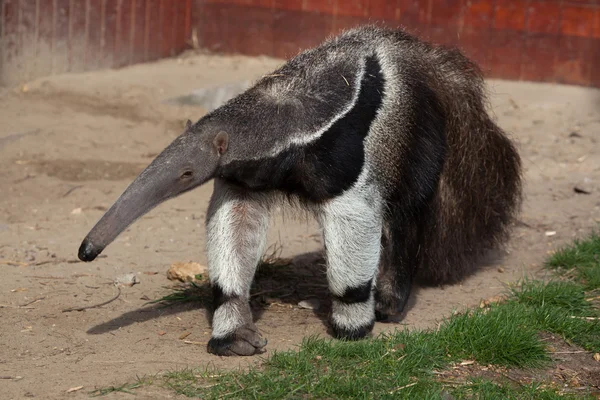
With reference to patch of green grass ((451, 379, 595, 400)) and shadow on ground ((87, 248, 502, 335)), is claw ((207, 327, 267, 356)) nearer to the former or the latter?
shadow on ground ((87, 248, 502, 335))

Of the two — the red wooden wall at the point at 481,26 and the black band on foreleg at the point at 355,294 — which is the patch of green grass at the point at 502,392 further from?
the red wooden wall at the point at 481,26

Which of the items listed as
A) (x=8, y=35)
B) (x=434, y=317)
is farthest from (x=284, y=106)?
(x=8, y=35)

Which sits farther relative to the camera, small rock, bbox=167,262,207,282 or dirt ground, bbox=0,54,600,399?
small rock, bbox=167,262,207,282

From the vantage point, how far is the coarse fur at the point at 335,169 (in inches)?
175

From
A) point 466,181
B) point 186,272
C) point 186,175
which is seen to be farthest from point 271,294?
point 186,175

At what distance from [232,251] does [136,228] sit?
2259 millimetres

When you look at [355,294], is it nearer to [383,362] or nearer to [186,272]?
[383,362]

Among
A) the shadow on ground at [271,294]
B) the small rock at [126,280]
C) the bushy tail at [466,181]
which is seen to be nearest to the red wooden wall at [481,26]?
the bushy tail at [466,181]

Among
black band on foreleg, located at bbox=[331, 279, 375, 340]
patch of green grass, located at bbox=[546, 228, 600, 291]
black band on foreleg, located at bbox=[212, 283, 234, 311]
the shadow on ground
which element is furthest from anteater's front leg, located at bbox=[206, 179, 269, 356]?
patch of green grass, located at bbox=[546, 228, 600, 291]

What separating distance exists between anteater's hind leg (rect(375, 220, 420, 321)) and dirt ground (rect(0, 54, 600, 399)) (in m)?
0.12

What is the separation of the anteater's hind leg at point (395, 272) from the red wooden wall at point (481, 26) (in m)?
4.59

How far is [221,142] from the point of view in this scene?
173 inches

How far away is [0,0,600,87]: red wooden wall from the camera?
9.51m

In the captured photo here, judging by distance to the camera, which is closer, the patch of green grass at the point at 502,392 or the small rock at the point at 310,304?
the patch of green grass at the point at 502,392
